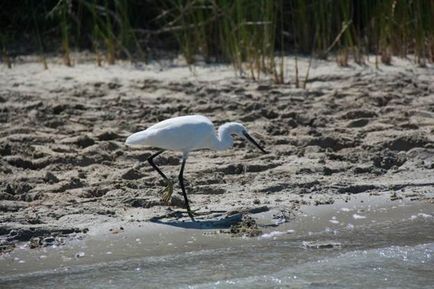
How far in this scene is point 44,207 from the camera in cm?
634

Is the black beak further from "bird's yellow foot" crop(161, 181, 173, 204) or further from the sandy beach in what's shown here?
"bird's yellow foot" crop(161, 181, 173, 204)

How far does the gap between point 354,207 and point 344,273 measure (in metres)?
1.13

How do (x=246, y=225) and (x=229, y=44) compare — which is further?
(x=229, y=44)

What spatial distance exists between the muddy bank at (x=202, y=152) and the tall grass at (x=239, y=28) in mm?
265

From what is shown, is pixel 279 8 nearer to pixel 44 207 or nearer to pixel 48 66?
pixel 48 66

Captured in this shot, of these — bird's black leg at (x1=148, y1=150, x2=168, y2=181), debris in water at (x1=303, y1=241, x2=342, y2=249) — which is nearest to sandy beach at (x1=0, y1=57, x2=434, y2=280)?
bird's black leg at (x1=148, y1=150, x2=168, y2=181)

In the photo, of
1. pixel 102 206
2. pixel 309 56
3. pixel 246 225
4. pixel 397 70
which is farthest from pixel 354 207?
pixel 309 56

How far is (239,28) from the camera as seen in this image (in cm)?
934

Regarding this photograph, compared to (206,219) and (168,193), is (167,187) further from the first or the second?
(206,219)

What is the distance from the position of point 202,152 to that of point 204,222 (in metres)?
1.46

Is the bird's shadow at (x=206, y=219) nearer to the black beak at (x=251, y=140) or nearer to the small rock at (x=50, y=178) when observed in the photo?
the black beak at (x=251, y=140)

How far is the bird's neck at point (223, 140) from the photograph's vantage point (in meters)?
6.67

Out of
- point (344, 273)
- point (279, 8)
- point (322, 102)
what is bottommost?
point (344, 273)

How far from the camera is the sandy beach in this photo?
250 inches
